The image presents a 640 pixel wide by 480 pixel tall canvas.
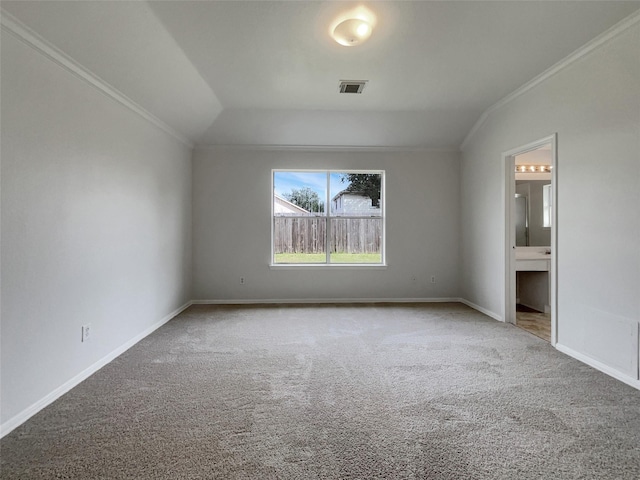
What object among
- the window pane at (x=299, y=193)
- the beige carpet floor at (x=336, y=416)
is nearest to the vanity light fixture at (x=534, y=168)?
the beige carpet floor at (x=336, y=416)

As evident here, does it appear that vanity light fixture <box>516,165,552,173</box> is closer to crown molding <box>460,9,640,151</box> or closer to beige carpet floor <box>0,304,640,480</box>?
crown molding <box>460,9,640,151</box>

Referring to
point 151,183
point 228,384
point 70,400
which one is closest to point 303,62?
point 151,183

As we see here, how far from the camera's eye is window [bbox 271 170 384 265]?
4984 millimetres

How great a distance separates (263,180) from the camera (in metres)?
4.86

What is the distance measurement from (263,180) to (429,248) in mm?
2863

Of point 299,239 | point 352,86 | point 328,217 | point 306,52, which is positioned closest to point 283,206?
point 299,239

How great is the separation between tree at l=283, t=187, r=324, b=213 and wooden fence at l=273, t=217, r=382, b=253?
196mm

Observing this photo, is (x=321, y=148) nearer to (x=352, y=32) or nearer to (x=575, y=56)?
(x=352, y=32)

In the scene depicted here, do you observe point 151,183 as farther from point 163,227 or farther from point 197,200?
point 197,200

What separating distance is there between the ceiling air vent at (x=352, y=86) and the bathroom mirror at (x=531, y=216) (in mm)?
3320

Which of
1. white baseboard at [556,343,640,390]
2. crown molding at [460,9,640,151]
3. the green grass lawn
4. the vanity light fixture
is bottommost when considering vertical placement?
white baseboard at [556,343,640,390]

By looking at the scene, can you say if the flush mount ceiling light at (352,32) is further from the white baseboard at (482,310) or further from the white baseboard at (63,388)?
the white baseboard at (482,310)

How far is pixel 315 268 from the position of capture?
493cm

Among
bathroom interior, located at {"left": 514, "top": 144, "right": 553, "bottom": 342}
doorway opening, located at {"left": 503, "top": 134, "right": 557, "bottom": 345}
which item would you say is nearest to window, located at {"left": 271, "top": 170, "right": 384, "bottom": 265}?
doorway opening, located at {"left": 503, "top": 134, "right": 557, "bottom": 345}
